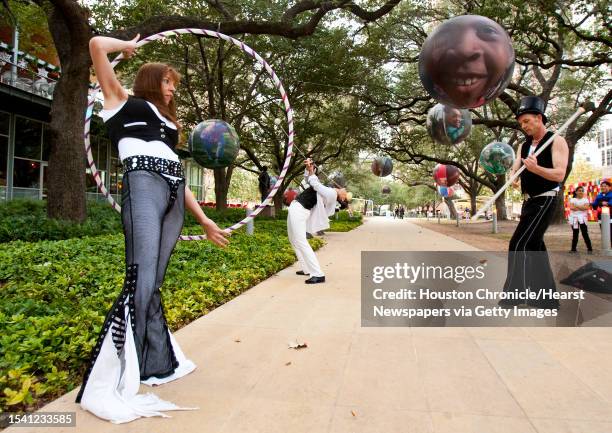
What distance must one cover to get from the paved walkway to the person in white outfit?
8.65ft

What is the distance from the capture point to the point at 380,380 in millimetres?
3291

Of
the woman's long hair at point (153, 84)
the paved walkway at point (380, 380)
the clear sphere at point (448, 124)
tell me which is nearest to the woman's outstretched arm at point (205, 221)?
the woman's long hair at point (153, 84)

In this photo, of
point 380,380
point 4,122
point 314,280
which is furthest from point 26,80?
point 380,380

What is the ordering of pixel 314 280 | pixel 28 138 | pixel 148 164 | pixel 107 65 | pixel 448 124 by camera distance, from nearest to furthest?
pixel 107 65
pixel 148 164
pixel 314 280
pixel 448 124
pixel 28 138

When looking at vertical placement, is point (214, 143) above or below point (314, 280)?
above

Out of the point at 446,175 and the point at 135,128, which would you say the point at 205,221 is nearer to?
the point at 135,128

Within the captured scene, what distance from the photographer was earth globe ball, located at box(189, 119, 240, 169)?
30.1 ft

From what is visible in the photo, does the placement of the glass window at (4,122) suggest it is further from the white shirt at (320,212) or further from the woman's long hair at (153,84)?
the woman's long hair at (153,84)

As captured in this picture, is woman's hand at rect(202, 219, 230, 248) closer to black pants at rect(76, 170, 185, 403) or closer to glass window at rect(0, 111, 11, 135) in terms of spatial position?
black pants at rect(76, 170, 185, 403)

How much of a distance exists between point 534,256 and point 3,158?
865 inches

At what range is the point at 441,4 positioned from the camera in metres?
21.0

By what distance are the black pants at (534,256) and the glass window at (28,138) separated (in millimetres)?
22299

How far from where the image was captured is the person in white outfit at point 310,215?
7.63m

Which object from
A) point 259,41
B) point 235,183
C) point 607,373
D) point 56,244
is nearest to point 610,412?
point 607,373
